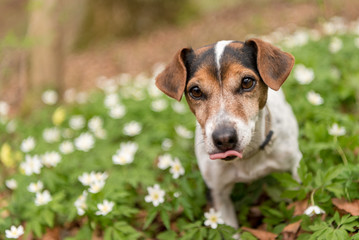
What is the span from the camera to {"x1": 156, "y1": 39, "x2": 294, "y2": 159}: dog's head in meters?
2.85

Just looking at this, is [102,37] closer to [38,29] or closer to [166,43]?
[166,43]

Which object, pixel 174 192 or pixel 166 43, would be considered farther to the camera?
pixel 166 43

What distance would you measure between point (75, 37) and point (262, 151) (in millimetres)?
12449

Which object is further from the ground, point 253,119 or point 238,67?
point 238,67

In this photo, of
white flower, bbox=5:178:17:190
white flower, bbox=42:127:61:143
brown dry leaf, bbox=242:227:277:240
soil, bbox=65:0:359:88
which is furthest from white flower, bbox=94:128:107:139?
soil, bbox=65:0:359:88

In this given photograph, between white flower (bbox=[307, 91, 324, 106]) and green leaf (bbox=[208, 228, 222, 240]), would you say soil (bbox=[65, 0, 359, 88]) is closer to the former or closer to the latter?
white flower (bbox=[307, 91, 324, 106])

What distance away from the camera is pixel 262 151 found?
350cm

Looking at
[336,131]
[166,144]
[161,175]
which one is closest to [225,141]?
[336,131]

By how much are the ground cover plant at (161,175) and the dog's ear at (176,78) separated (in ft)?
3.21

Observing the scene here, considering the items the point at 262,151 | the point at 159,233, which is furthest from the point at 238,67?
the point at 159,233

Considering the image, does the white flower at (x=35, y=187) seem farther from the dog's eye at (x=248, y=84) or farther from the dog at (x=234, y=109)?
the dog's eye at (x=248, y=84)

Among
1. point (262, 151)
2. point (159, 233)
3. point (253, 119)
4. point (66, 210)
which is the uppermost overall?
point (253, 119)

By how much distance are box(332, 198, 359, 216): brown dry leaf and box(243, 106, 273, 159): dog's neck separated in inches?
32.0

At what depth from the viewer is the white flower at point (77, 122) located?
575 cm
